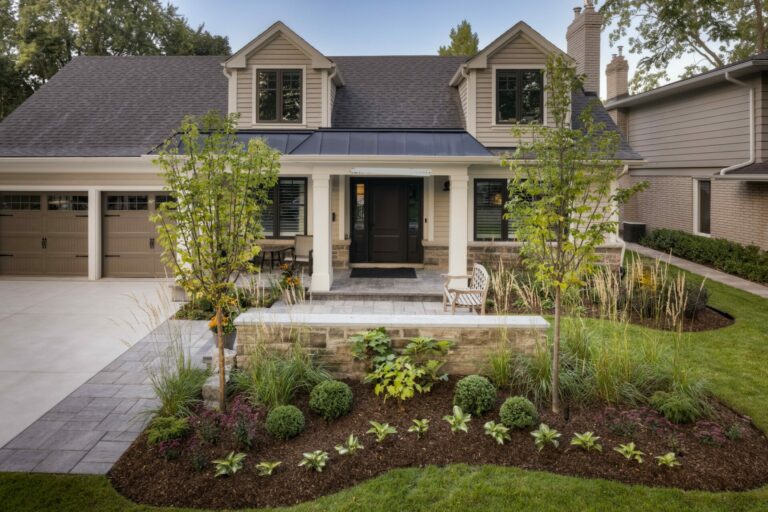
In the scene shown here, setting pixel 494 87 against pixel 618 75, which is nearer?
pixel 494 87

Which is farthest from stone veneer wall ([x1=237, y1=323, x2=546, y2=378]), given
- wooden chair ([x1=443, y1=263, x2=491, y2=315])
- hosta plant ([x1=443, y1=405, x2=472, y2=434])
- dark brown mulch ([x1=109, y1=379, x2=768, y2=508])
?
wooden chair ([x1=443, y1=263, x2=491, y2=315])

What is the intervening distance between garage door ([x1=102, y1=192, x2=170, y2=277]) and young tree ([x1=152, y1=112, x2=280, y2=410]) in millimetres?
9001

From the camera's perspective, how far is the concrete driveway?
6.27m

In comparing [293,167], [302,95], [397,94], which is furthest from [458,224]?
[397,94]

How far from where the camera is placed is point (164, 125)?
14.9 metres

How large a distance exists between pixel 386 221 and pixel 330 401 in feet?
31.2

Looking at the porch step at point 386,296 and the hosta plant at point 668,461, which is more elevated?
the porch step at point 386,296

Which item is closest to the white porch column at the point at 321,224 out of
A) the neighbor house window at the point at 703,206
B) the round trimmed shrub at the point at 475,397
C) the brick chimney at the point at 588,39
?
the round trimmed shrub at the point at 475,397

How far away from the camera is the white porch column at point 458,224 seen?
1151 cm

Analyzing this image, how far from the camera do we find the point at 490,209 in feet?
45.6

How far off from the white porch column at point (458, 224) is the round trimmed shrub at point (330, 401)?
6561 mm

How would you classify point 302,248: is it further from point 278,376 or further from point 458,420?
point 458,420

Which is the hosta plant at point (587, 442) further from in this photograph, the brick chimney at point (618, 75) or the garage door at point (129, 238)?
the brick chimney at point (618, 75)

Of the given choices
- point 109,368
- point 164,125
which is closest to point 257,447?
point 109,368
